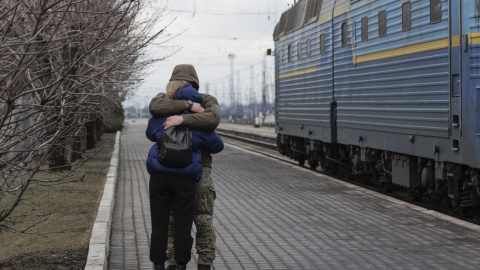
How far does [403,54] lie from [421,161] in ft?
5.82

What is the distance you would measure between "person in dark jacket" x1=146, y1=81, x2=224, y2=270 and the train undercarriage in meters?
5.28

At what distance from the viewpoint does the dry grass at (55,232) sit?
28.0 ft

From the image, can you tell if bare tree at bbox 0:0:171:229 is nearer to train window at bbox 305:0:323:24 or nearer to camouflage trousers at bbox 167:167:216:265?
camouflage trousers at bbox 167:167:216:265

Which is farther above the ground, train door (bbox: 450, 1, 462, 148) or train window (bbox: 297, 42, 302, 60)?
train window (bbox: 297, 42, 302, 60)

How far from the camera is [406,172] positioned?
14125 millimetres

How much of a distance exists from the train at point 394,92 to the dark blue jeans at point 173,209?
16.5 feet

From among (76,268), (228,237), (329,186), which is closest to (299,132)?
(329,186)

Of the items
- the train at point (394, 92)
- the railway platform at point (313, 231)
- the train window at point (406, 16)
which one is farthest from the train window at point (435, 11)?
the railway platform at point (313, 231)

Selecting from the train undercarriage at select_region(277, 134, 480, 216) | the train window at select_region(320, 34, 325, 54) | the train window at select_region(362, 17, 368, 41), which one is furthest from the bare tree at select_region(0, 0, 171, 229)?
the train window at select_region(320, 34, 325, 54)

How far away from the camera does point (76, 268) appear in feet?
26.7

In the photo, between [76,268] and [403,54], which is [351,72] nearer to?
[403,54]

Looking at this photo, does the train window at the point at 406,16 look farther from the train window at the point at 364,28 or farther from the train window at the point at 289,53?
the train window at the point at 289,53

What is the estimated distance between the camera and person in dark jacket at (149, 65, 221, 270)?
7.26 m

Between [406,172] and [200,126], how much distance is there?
7.57m
